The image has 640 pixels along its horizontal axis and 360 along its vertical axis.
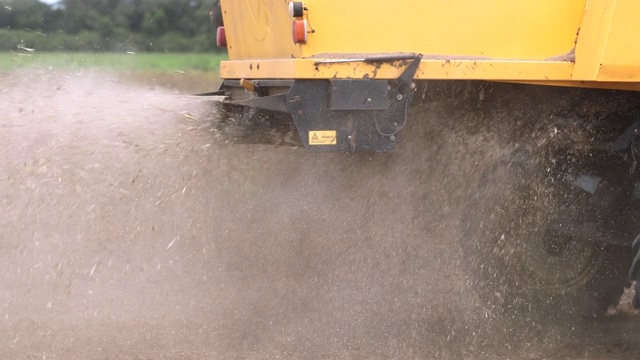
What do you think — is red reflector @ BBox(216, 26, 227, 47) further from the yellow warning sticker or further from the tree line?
the tree line

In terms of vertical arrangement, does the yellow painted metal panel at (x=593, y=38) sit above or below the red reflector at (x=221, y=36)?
above

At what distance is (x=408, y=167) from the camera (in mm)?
4129

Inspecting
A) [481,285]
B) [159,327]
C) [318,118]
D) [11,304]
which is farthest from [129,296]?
[481,285]

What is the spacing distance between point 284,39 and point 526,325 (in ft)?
7.00

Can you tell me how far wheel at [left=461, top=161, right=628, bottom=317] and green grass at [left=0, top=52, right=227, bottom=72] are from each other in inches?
115

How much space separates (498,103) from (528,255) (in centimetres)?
101

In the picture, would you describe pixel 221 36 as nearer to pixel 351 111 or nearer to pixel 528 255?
pixel 351 111

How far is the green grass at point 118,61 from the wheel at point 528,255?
2912mm

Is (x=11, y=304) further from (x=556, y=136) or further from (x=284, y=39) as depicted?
(x=556, y=136)

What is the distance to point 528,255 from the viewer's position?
4535mm

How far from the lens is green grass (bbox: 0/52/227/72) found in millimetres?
5625

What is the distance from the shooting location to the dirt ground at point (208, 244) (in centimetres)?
408

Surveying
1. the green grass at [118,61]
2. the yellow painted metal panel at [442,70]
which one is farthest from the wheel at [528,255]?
the green grass at [118,61]

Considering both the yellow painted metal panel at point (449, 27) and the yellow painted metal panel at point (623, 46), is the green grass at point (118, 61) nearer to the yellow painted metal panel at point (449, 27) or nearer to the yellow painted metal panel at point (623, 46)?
the yellow painted metal panel at point (449, 27)
